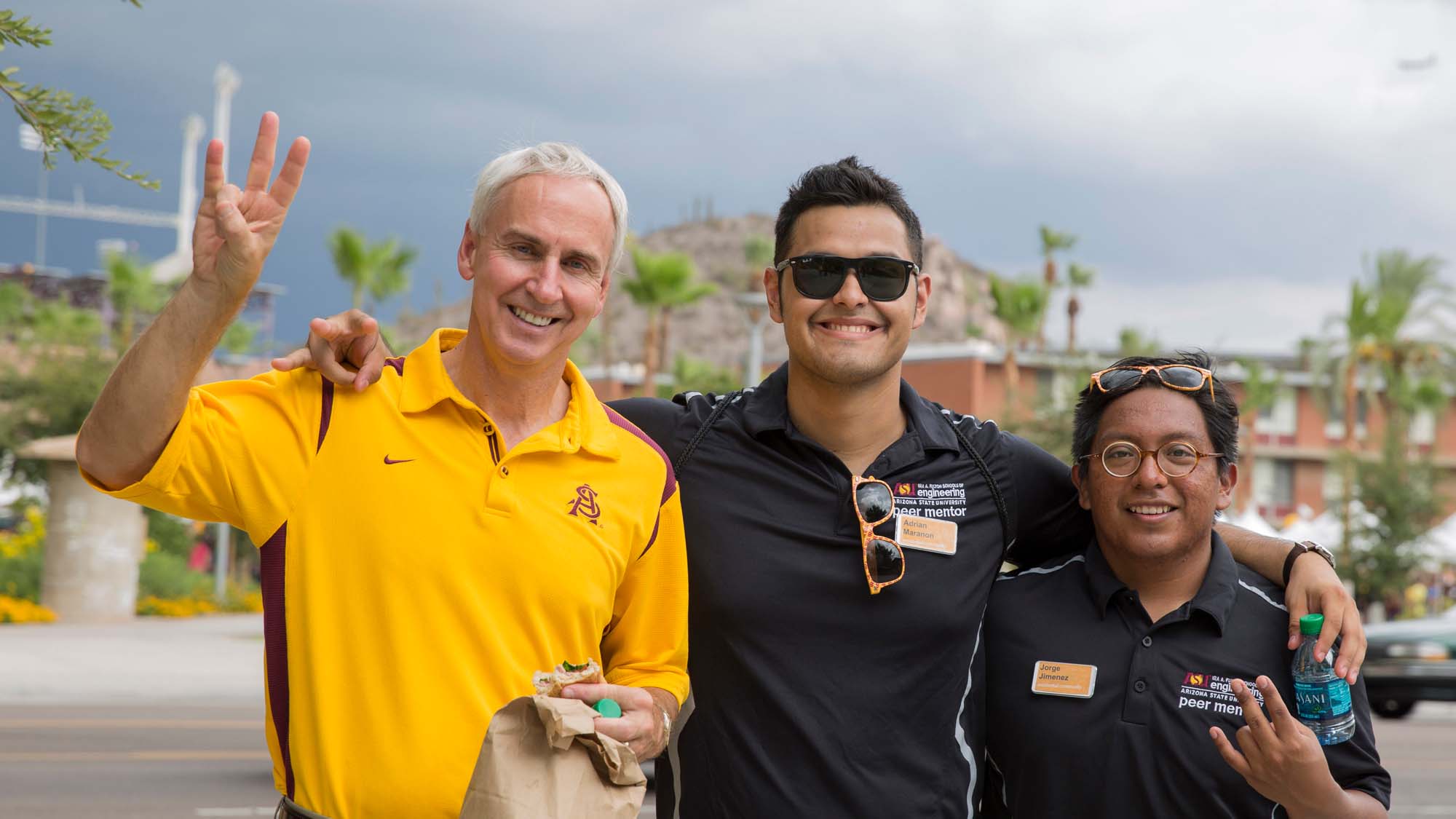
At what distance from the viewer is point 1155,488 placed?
3.61 m

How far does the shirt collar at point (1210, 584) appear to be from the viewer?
361cm

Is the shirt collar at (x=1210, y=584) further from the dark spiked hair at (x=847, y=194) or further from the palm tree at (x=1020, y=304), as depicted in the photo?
the palm tree at (x=1020, y=304)

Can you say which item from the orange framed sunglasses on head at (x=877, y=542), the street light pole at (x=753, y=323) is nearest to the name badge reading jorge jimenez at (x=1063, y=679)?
the orange framed sunglasses on head at (x=877, y=542)

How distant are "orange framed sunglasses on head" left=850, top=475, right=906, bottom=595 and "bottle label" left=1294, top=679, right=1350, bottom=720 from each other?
41.0 inches

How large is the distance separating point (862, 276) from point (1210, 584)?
1258 mm

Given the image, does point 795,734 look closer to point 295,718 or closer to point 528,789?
point 528,789

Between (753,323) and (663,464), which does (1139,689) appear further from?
(753,323)

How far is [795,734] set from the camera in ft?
11.5

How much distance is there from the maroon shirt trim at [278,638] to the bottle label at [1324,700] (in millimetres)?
2436

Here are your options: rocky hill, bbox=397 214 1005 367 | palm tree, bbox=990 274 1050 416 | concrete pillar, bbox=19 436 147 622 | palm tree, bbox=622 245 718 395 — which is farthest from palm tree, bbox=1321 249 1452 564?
rocky hill, bbox=397 214 1005 367

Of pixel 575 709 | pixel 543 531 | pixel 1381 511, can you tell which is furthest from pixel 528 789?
pixel 1381 511

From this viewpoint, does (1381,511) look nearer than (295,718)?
No

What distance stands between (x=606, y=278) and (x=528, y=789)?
123cm

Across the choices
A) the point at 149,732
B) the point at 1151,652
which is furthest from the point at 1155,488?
the point at 149,732
